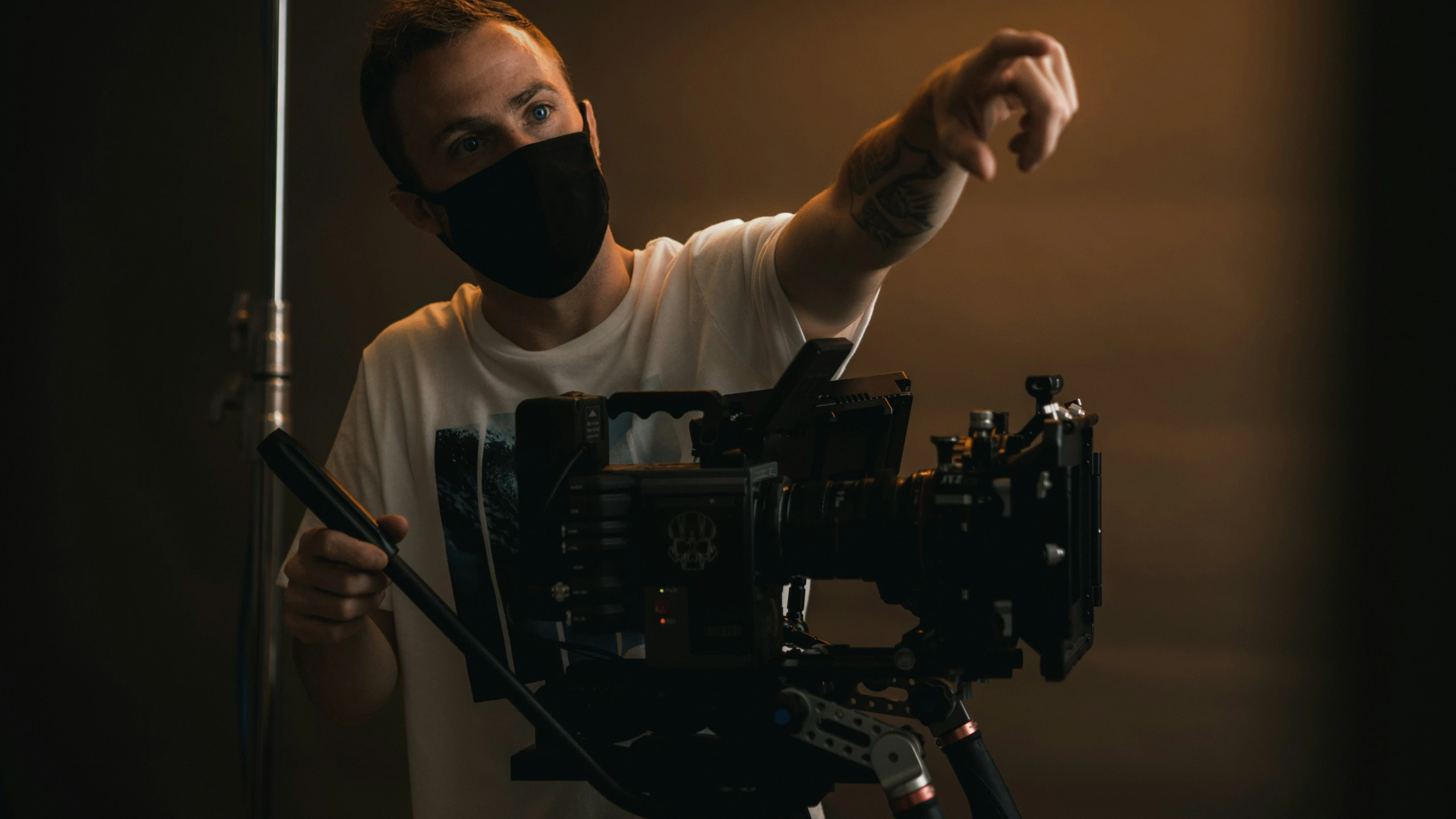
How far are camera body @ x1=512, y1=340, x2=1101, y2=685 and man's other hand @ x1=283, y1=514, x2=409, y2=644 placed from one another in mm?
139

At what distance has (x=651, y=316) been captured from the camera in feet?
3.68

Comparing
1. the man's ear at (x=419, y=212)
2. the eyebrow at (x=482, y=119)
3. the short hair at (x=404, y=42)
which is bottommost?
the man's ear at (x=419, y=212)

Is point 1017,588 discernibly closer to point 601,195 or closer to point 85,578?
point 601,195

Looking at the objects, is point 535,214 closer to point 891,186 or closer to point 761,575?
point 891,186

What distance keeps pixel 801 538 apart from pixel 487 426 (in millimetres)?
556

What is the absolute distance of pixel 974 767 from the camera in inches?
31.8

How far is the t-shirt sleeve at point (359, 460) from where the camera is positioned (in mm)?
1177

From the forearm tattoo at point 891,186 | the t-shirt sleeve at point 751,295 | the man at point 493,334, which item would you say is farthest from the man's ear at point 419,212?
the forearm tattoo at point 891,186

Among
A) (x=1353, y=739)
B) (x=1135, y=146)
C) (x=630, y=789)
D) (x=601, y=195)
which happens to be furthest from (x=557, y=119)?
(x=1353, y=739)

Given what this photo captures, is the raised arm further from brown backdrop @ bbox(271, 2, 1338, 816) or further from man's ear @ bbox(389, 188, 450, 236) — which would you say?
brown backdrop @ bbox(271, 2, 1338, 816)

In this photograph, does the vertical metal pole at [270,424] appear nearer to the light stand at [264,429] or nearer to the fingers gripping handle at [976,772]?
the light stand at [264,429]

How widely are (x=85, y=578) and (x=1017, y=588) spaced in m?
1.90

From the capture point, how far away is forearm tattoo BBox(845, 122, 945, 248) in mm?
750

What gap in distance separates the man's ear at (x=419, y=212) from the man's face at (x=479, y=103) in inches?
1.8
